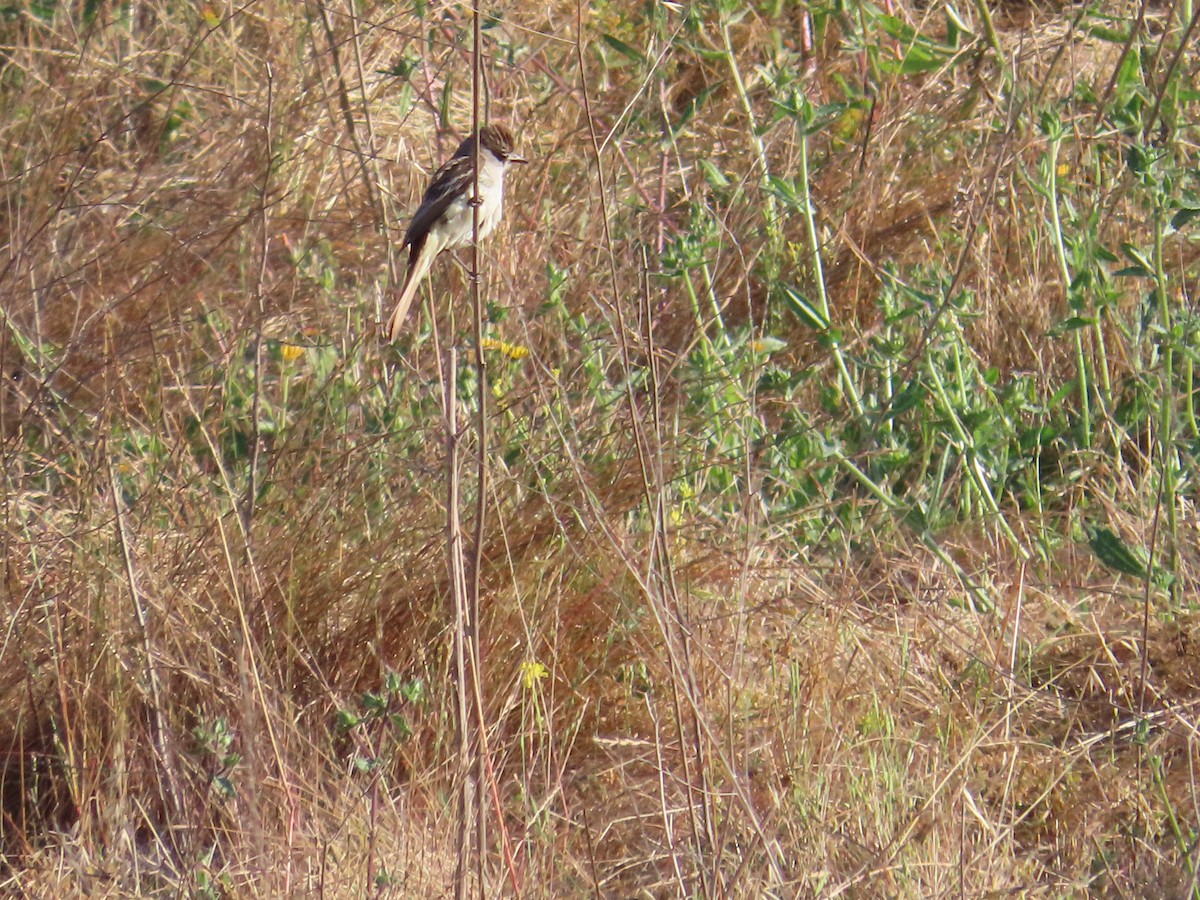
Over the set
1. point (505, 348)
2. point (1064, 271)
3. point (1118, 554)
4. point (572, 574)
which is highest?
point (505, 348)

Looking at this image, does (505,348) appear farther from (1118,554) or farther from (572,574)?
(1118,554)

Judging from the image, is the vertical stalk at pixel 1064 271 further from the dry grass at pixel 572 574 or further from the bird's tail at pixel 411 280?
the bird's tail at pixel 411 280

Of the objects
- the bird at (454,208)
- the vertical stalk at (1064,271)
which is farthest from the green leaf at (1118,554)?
the bird at (454,208)

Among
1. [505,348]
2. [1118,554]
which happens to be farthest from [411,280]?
[1118,554]

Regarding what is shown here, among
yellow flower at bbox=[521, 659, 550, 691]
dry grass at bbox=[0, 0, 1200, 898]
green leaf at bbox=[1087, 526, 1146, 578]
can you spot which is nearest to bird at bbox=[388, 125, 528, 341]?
dry grass at bbox=[0, 0, 1200, 898]

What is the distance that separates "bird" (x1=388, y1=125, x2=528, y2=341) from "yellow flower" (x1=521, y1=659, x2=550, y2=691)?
95 cm

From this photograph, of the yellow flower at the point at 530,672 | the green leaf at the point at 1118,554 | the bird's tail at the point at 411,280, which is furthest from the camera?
Result: the bird's tail at the point at 411,280

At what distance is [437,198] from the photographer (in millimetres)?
3811

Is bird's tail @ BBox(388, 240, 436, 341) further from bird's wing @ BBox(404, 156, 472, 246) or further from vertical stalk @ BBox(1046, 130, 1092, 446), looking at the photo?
vertical stalk @ BBox(1046, 130, 1092, 446)

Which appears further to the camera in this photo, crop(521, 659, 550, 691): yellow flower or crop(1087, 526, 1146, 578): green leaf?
crop(1087, 526, 1146, 578): green leaf

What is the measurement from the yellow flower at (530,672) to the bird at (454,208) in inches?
37.3

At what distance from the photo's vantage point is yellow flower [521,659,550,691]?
9.30ft

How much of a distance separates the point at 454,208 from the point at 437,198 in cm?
8

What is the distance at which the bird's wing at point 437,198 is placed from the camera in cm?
373
